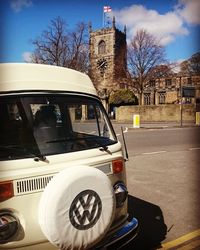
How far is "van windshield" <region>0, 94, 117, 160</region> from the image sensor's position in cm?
302

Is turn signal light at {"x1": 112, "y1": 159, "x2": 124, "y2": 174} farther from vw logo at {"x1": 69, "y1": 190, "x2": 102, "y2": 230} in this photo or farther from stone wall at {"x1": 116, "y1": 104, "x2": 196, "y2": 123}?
stone wall at {"x1": 116, "y1": 104, "x2": 196, "y2": 123}

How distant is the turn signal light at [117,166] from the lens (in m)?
3.46

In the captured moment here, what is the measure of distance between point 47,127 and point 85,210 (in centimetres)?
94

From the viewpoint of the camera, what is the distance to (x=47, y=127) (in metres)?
3.31

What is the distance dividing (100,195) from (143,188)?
3.95 meters

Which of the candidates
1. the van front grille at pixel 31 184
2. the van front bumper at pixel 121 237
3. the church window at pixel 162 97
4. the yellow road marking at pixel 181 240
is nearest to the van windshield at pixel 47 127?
the van front grille at pixel 31 184

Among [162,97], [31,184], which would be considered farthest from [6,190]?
[162,97]

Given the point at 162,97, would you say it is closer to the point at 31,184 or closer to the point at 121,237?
the point at 121,237

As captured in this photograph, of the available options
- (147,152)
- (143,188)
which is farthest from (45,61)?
(143,188)

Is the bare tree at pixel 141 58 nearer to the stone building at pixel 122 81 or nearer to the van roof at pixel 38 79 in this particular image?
the stone building at pixel 122 81

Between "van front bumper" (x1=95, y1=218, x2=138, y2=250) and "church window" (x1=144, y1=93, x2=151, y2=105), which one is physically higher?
"church window" (x1=144, y1=93, x2=151, y2=105)

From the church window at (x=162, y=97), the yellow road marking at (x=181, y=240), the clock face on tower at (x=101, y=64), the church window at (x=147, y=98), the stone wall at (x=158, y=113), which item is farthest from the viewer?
the church window at (x=147, y=98)

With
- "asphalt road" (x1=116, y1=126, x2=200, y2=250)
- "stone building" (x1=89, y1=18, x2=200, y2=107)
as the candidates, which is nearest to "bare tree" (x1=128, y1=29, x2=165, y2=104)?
"stone building" (x1=89, y1=18, x2=200, y2=107)

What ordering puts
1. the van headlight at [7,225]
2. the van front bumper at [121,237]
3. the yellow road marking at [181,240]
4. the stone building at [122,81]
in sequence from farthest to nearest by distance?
1. the stone building at [122,81]
2. the yellow road marking at [181,240]
3. the van front bumper at [121,237]
4. the van headlight at [7,225]
